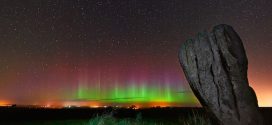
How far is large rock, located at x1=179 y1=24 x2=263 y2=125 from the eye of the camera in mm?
15875

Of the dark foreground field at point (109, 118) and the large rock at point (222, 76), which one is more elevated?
the large rock at point (222, 76)

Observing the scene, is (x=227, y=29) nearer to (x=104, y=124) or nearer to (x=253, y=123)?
(x=253, y=123)

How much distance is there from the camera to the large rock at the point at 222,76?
52.1 ft

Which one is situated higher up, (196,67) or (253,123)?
(196,67)

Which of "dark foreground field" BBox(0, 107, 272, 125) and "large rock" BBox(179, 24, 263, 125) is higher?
"large rock" BBox(179, 24, 263, 125)

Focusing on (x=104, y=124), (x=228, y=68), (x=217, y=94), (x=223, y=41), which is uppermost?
(x=223, y=41)

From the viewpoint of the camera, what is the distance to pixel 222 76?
16.3 metres

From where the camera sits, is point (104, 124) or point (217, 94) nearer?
point (217, 94)

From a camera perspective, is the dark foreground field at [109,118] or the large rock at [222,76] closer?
the large rock at [222,76]

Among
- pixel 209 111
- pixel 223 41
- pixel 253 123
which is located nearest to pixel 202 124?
pixel 209 111

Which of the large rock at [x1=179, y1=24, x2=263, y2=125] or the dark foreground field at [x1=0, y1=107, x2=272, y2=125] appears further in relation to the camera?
the dark foreground field at [x1=0, y1=107, x2=272, y2=125]

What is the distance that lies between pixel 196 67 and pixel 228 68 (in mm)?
1486

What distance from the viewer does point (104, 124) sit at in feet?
71.1

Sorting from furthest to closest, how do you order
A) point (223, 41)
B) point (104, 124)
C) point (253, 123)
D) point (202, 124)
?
point (104, 124) → point (202, 124) → point (223, 41) → point (253, 123)
